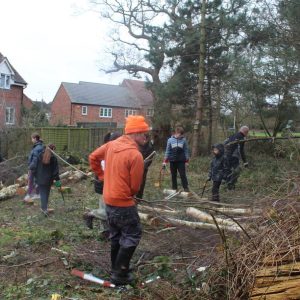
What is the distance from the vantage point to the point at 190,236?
22.6 feet

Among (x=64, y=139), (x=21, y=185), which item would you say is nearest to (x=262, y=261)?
(x=21, y=185)

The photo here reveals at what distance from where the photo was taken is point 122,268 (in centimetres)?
510

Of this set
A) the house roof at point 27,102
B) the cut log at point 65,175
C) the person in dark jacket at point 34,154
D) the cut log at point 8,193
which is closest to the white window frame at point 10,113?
the house roof at point 27,102

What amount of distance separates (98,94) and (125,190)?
5528 cm

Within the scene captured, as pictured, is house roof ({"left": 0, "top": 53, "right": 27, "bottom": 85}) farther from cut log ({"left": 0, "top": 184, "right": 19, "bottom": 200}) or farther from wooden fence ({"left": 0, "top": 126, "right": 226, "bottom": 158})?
cut log ({"left": 0, "top": 184, "right": 19, "bottom": 200})

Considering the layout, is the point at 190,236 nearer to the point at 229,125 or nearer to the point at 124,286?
the point at 124,286

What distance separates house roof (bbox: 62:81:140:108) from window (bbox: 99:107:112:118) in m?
0.66

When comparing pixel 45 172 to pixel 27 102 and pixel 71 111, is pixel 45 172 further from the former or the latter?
pixel 71 111

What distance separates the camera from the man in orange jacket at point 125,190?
5.02 m

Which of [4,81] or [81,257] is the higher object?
[4,81]

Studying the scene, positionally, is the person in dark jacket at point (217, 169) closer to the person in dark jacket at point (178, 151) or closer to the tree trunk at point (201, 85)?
the person in dark jacket at point (178, 151)

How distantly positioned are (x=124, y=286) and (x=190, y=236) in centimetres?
202

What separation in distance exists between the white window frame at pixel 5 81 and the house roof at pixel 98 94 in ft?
55.7

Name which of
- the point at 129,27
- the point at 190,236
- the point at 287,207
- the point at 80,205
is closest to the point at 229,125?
the point at 129,27
